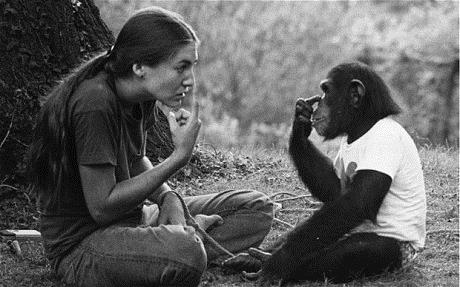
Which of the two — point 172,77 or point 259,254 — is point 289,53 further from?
point 172,77

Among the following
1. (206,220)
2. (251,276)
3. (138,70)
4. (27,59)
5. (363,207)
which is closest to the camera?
(138,70)

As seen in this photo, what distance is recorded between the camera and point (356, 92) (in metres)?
4.08

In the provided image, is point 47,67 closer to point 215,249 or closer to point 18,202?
point 18,202

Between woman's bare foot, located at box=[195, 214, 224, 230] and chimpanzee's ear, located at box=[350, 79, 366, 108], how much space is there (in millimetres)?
886

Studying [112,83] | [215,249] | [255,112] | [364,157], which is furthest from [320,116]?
[255,112]

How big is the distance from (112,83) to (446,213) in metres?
2.41

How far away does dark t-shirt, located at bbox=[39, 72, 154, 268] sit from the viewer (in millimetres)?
3318

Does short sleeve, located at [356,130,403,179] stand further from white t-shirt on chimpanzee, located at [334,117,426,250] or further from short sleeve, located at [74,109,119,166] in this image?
short sleeve, located at [74,109,119,166]

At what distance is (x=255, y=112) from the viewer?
80.5ft

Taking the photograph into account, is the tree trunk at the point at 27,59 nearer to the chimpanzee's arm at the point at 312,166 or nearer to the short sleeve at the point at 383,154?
the chimpanzee's arm at the point at 312,166

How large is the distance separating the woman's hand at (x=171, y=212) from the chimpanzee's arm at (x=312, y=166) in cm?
78

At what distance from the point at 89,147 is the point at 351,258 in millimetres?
1301

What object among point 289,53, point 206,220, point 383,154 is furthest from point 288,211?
point 289,53

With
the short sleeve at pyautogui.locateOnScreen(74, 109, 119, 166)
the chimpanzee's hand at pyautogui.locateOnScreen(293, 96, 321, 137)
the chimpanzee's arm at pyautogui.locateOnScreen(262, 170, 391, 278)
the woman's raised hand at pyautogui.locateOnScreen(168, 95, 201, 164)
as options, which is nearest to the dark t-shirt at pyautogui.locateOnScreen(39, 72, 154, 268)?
the short sleeve at pyautogui.locateOnScreen(74, 109, 119, 166)
